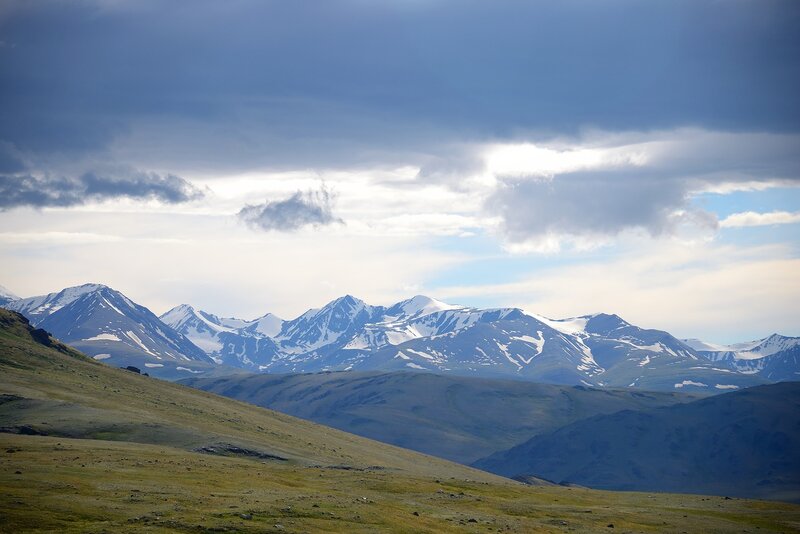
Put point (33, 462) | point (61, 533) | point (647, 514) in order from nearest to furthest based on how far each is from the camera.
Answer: point (61, 533) < point (33, 462) < point (647, 514)

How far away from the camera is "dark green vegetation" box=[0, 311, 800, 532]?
293 ft

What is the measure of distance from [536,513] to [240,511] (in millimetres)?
49237

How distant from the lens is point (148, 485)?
109 meters

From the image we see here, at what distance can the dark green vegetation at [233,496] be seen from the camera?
89.2 metres

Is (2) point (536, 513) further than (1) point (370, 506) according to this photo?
Yes

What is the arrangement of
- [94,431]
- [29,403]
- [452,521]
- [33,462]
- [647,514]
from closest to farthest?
[452,521] < [33,462] < [647,514] < [94,431] < [29,403]

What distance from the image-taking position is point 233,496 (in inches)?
4245

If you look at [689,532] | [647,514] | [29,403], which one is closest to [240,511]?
[689,532]

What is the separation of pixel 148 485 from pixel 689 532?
6819 cm

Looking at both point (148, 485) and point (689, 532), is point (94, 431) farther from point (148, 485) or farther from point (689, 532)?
point (689, 532)

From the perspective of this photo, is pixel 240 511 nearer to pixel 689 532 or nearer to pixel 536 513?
pixel 536 513

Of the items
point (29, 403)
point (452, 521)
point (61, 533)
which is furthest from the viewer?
point (29, 403)

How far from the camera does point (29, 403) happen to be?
198 m

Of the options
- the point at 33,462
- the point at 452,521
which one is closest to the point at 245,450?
the point at 33,462
